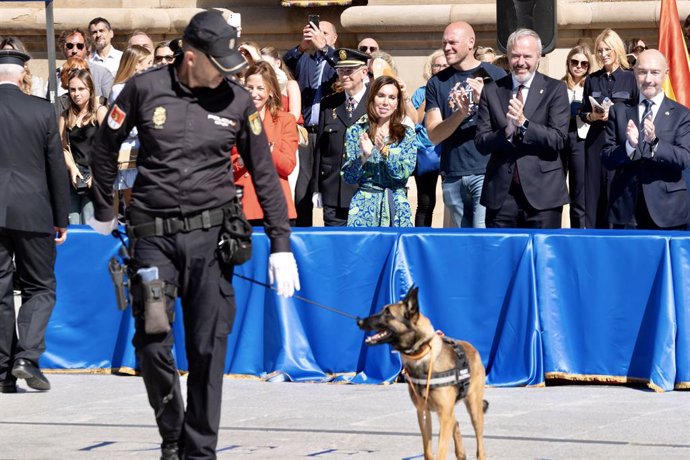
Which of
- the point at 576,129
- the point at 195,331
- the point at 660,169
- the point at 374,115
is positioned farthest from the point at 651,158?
the point at 195,331

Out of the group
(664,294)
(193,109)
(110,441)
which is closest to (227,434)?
(110,441)

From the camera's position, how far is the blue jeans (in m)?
10.8

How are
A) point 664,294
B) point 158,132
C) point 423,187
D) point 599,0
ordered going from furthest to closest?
1. point 599,0
2. point 423,187
3. point 664,294
4. point 158,132

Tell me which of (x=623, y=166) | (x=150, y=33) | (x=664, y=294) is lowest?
(x=664, y=294)

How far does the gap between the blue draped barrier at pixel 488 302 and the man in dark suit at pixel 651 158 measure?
986 millimetres

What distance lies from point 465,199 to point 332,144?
1474 millimetres

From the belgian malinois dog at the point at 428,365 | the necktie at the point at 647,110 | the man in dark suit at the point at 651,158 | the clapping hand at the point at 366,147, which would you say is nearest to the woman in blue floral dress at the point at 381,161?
the clapping hand at the point at 366,147

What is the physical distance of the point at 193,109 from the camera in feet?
21.2

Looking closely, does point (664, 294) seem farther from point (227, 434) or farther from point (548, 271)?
point (227, 434)

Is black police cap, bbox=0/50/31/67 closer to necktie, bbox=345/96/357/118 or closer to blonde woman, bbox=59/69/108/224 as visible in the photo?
blonde woman, bbox=59/69/108/224

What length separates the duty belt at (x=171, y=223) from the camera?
648cm

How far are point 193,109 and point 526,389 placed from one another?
354 centimetres

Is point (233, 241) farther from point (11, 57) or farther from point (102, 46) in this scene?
point (102, 46)

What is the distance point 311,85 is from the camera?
13.1 meters
